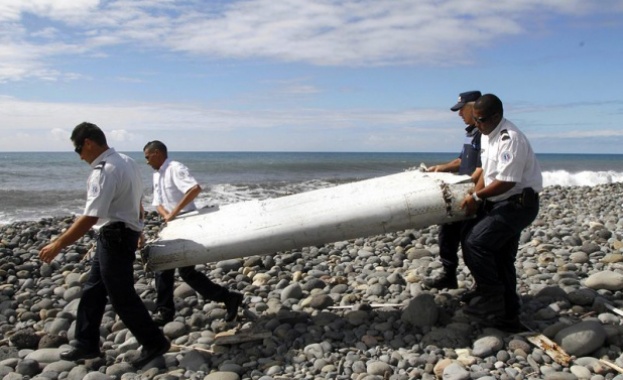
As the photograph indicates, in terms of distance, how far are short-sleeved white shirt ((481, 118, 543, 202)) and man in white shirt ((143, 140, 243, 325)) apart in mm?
2598

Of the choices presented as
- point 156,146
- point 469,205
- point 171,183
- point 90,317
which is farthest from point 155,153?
point 469,205

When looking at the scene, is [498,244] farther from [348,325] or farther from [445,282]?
[348,325]

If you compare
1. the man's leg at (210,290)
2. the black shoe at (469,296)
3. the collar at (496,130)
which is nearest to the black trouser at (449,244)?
the black shoe at (469,296)

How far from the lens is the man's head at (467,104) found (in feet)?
16.3

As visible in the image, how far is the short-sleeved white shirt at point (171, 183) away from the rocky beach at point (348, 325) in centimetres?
115

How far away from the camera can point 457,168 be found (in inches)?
207

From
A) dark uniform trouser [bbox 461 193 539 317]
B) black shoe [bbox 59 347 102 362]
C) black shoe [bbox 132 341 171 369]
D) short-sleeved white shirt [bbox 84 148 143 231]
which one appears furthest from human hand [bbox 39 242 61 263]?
dark uniform trouser [bbox 461 193 539 317]

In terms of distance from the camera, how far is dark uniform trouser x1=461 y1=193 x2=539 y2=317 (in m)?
4.24

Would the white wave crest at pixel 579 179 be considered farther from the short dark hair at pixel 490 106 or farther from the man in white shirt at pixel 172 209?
the man in white shirt at pixel 172 209

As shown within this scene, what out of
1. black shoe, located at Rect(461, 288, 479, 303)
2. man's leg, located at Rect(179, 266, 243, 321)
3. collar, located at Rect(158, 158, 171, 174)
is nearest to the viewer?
black shoe, located at Rect(461, 288, 479, 303)

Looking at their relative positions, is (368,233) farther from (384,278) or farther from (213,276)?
(213,276)

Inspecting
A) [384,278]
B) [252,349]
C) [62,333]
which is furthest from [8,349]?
[384,278]

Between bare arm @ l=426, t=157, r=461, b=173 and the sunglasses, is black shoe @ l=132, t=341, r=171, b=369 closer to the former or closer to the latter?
bare arm @ l=426, t=157, r=461, b=173

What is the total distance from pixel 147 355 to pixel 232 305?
1017mm
